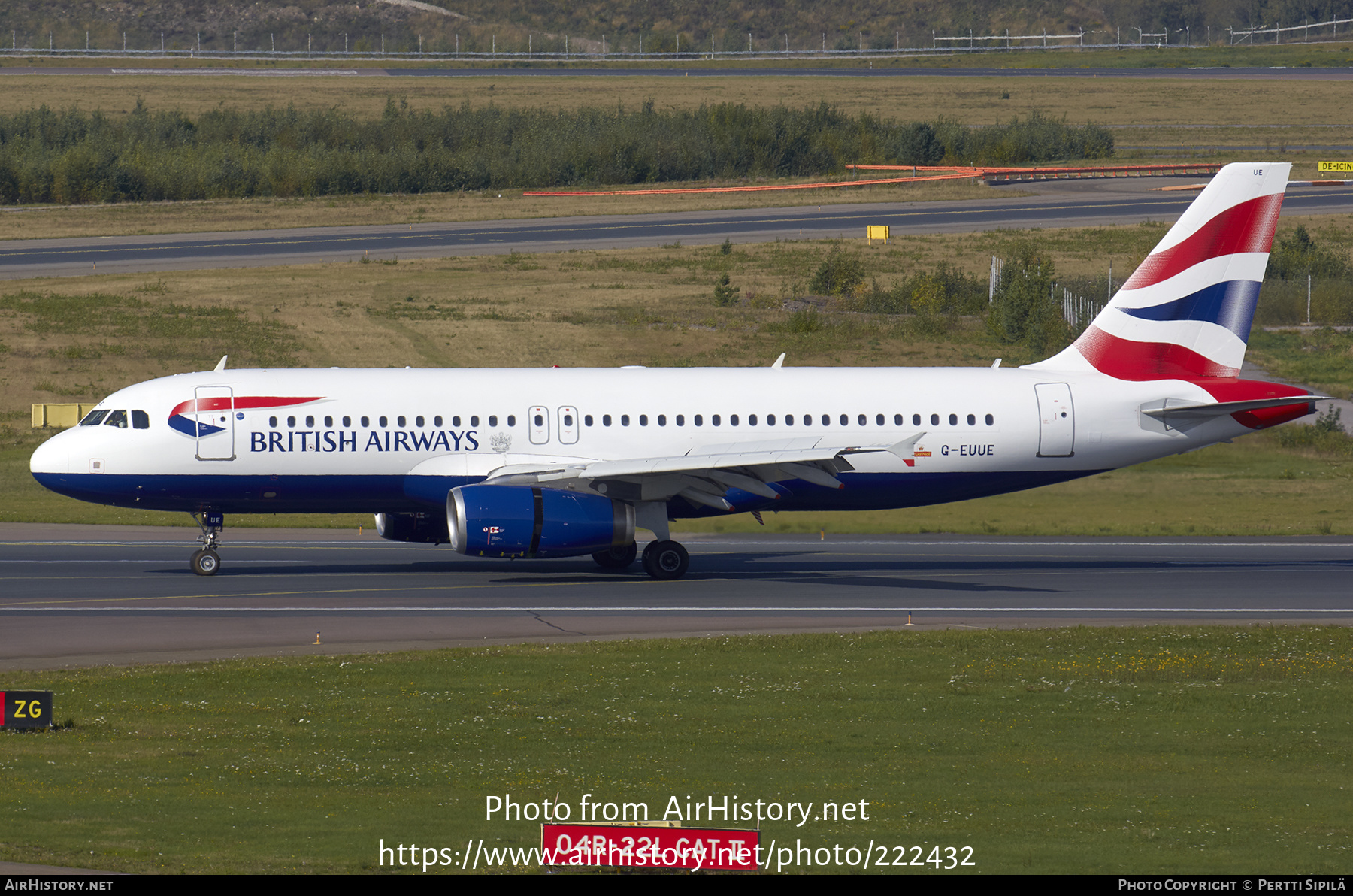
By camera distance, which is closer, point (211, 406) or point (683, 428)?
point (211, 406)

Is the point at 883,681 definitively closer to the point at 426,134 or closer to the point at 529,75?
the point at 426,134

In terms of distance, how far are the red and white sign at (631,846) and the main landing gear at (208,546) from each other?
78.4ft

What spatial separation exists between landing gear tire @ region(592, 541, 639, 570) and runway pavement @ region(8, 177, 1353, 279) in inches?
1753

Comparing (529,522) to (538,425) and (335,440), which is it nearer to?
(538,425)

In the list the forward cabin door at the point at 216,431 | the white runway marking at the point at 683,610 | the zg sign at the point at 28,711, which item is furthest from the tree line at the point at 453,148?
the zg sign at the point at 28,711

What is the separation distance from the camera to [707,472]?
32875mm

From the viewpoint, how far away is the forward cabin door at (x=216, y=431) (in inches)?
1334

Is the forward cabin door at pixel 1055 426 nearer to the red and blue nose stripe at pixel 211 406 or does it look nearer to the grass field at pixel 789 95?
the red and blue nose stripe at pixel 211 406

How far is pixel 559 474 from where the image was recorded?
33.6 m

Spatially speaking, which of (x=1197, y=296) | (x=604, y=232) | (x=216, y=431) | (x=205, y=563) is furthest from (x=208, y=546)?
(x=604, y=232)

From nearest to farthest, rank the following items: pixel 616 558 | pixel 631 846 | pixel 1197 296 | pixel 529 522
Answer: pixel 631 846, pixel 529 522, pixel 616 558, pixel 1197 296

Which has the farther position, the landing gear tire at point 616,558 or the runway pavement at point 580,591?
the landing gear tire at point 616,558

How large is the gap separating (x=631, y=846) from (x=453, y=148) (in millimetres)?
97631

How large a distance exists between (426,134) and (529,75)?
37.1 m
